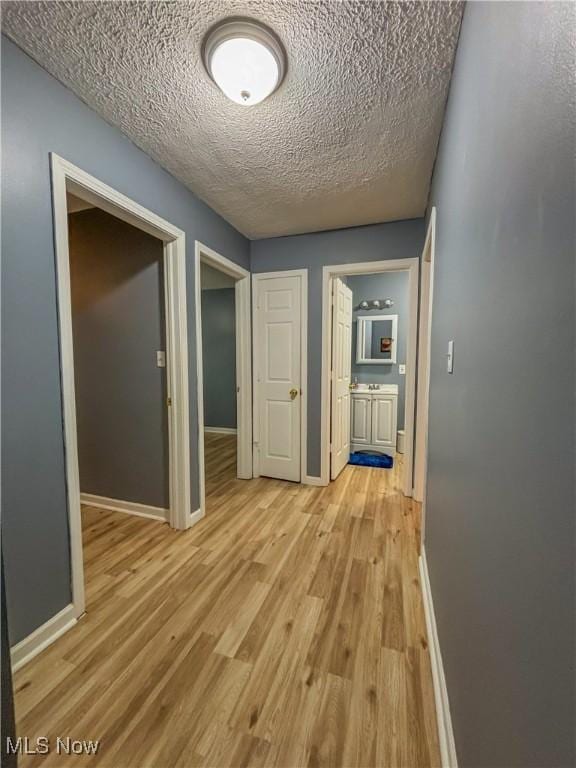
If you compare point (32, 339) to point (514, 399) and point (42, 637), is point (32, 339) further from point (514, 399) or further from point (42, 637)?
point (514, 399)

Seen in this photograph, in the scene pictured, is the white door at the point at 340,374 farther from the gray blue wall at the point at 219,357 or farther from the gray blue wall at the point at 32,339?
the gray blue wall at the point at 219,357

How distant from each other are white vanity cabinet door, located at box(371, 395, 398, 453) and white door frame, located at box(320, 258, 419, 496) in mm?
1009

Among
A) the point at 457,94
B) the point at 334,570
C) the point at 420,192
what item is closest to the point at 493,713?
the point at 334,570

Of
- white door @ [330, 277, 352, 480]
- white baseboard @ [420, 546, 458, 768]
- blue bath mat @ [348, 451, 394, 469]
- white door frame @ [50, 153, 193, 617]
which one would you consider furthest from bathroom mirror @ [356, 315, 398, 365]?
white baseboard @ [420, 546, 458, 768]

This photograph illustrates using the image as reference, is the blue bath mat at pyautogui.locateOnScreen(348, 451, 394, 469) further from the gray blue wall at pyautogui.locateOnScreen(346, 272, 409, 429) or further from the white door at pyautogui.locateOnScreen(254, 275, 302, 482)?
the white door at pyautogui.locateOnScreen(254, 275, 302, 482)

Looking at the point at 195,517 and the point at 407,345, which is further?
the point at 407,345

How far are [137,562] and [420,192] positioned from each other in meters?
3.15

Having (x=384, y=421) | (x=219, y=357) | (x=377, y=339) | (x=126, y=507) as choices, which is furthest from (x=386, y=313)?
(x=126, y=507)

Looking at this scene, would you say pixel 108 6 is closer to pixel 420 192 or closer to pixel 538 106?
pixel 538 106

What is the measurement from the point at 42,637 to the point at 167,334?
5.49 feet

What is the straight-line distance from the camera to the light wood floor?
3.18 ft

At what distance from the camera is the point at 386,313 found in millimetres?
4039

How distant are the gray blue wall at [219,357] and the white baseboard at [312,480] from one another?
2.54 meters

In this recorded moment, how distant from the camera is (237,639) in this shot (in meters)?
1.32
